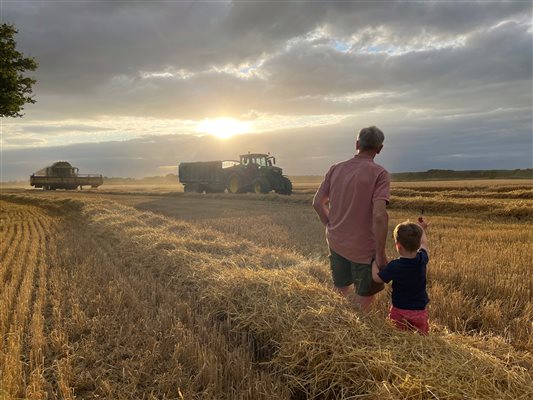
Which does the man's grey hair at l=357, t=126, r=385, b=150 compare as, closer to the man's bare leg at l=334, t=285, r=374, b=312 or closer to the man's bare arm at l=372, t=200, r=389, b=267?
Result: the man's bare arm at l=372, t=200, r=389, b=267

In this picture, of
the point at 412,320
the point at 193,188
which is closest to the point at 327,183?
the point at 412,320

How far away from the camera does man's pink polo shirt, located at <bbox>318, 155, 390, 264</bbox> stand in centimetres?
376

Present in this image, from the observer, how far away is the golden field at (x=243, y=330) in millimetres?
3197

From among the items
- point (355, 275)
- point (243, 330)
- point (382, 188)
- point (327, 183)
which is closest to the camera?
point (382, 188)

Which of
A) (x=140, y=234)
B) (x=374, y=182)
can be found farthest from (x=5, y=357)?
(x=140, y=234)

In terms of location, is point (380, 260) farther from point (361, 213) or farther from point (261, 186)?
point (261, 186)

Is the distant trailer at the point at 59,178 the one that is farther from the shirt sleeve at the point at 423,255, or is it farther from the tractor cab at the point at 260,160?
the shirt sleeve at the point at 423,255

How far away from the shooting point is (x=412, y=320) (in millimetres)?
3775

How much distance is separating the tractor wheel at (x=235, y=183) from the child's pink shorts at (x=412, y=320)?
24.5 metres

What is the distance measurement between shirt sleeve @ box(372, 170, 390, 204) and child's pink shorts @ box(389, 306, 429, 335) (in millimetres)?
1043

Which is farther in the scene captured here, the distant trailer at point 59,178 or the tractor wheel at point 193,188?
the distant trailer at point 59,178

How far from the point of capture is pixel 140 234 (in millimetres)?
10664

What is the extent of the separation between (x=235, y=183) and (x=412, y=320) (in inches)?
994

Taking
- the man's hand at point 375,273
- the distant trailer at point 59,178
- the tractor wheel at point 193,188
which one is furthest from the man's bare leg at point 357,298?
the distant trailer at point 59,178
